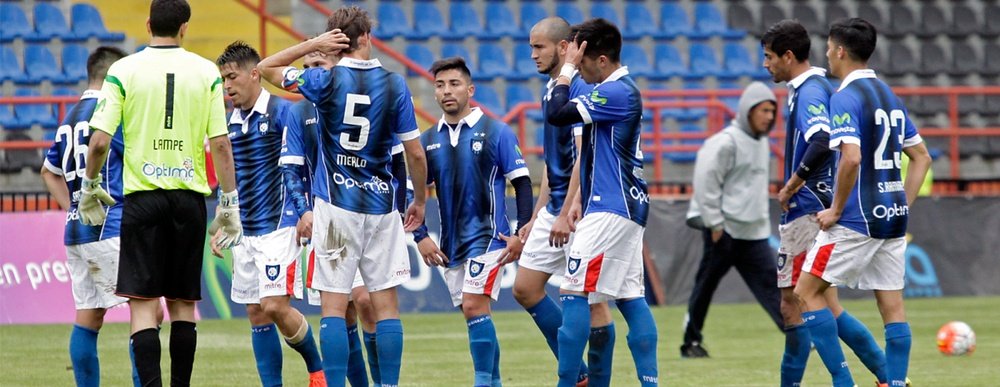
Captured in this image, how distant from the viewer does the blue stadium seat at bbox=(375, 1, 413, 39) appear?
2420cm

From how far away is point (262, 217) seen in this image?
9109 mm

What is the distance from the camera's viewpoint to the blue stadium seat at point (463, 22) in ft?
80.8

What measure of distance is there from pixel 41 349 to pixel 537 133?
11.2 m

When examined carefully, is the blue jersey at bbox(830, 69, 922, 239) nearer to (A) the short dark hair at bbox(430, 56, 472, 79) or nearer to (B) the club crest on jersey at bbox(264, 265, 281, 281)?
(A) the short dark hair at bbox(430, 56, 472, 79)

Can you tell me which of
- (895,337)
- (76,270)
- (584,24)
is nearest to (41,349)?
(76,270)

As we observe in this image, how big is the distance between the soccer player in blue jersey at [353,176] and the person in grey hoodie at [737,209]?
446 centimetres

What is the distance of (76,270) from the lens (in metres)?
8.94

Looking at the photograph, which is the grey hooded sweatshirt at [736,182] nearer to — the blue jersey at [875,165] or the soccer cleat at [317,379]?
the blue jersey at [875,165]

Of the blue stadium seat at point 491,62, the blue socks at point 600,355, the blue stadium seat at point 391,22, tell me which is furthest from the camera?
the blue stadium seat at point 391,22

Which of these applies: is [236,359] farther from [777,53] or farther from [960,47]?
[960,47]

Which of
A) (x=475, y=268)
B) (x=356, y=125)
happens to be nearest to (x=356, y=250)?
(x=356, y=125)

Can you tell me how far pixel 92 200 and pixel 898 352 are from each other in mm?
4513

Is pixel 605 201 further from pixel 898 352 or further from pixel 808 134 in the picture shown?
pixel 898 352

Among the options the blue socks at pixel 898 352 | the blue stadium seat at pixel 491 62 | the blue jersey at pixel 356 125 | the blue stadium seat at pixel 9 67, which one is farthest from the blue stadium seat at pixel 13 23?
the blue socks at pixel 898 352
